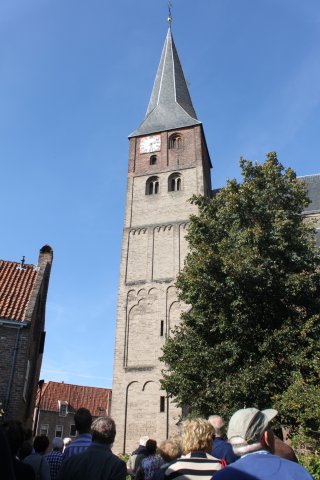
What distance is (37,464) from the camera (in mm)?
5035

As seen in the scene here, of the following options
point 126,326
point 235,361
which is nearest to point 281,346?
point 235,361

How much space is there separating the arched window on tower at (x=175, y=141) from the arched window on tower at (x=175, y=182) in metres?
2.96

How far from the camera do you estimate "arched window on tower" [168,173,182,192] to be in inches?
1278

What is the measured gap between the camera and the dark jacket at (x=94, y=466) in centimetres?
361

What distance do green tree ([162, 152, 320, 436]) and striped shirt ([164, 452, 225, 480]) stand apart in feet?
31.8

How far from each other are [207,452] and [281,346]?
10.6 m

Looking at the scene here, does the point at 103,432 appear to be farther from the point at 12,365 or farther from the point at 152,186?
the point at 152,186

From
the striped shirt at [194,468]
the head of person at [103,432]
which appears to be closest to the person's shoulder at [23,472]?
the head of person at [103,432]

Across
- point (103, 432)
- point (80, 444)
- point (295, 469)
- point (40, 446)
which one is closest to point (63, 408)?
point (40, 446)

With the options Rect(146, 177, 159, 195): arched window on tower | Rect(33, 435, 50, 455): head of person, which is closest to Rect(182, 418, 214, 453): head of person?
Rect(33, 435, 50, 455): head of person

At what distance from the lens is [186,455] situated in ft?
12.3

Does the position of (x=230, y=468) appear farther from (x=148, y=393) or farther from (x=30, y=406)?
(x=148, y=393)

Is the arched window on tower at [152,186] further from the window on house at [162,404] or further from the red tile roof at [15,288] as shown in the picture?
the red tile roof at [15,288]

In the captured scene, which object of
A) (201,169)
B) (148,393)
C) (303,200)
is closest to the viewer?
(303,200)
